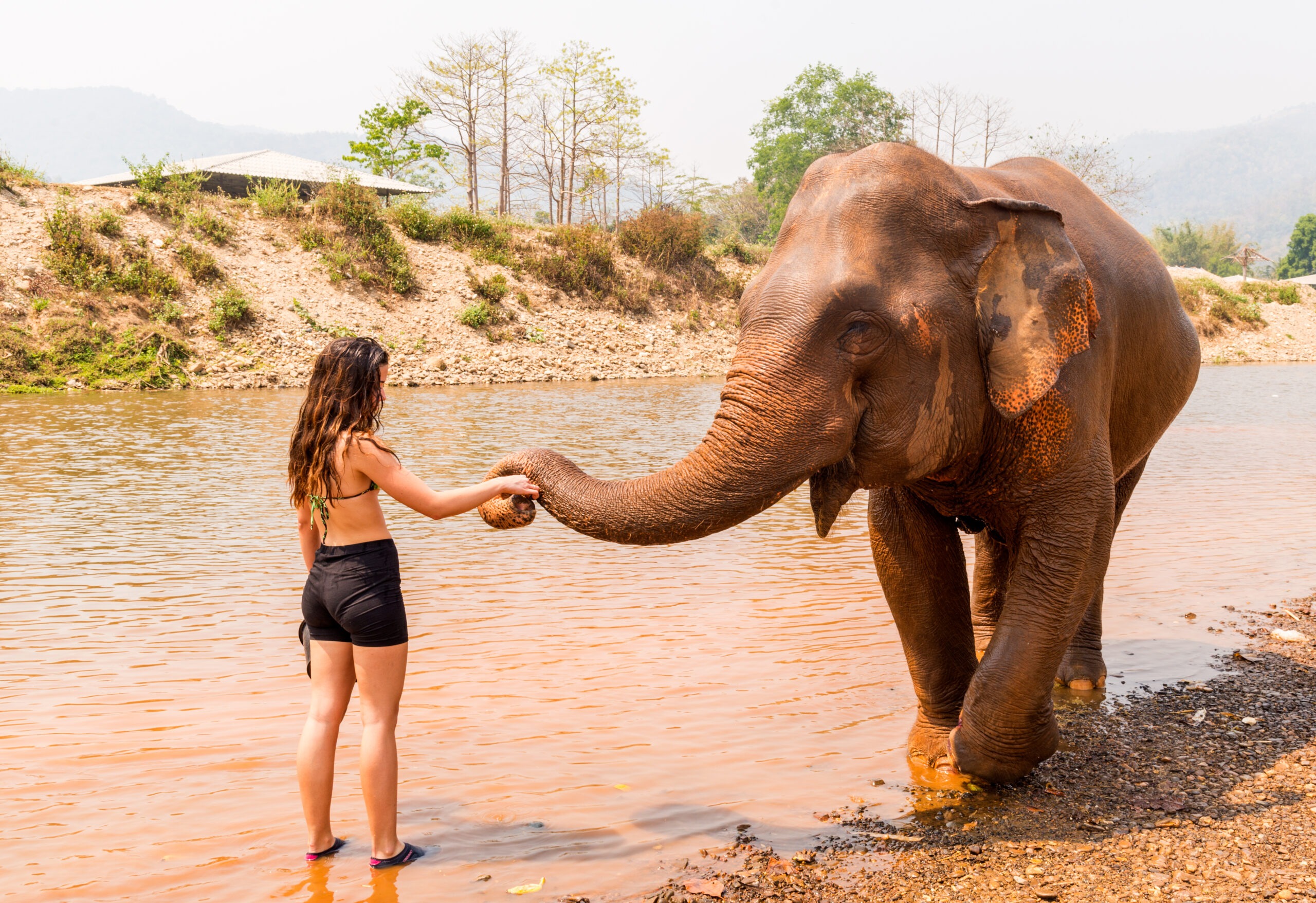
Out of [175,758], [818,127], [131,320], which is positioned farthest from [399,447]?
[818,127]

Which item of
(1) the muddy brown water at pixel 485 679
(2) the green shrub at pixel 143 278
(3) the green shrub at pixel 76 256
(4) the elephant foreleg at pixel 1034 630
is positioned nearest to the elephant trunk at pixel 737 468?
(4) the elephant foreleg at pixel 1034 630

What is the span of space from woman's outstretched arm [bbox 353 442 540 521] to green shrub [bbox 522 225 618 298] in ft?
102

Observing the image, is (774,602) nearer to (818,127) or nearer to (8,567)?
(8,567)

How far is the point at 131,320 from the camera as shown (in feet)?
81.0

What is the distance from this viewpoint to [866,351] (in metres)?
3.40

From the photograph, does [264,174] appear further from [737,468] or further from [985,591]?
[737,468]

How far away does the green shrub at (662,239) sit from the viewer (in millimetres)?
37062

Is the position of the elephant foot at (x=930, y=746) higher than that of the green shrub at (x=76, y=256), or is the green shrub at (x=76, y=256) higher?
the green shrub at (x=76, y=256)

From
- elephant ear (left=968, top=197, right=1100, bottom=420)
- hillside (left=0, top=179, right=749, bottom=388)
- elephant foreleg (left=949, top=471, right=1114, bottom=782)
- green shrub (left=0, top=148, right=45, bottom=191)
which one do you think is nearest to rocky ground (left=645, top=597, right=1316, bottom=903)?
elephant foreleg (left=949, top=471, right=1114, bottom=782)

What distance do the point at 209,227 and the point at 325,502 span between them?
A: 28.8 meters

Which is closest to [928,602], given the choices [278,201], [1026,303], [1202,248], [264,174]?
[1026,303]

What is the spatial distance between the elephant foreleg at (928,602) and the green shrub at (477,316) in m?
26.3

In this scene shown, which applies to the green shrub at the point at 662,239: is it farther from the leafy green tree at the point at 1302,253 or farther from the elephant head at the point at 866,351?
the leafy green tree at the point at 1302,253

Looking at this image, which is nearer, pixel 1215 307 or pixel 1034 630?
pixel 1034 630
